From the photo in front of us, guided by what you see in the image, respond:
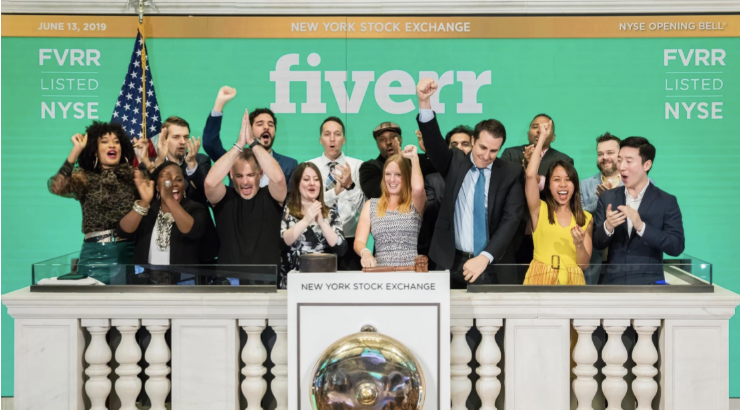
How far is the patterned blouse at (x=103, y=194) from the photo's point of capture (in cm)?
482

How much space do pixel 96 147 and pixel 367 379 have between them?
11.5 feet

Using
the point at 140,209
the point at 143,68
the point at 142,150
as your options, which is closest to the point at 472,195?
the point at 140,209

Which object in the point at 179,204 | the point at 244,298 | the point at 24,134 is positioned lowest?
the point at 244,298

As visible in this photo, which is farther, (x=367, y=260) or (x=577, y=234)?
(x=577, y=234)

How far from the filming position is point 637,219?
3.96 meters

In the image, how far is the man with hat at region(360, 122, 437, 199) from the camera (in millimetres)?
5305

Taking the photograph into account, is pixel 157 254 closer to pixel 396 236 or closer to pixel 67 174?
pixel 67 174

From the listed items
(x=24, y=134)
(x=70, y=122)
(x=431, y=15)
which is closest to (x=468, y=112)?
(x=431, y=15)

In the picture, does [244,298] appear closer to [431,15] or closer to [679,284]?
[679,284]

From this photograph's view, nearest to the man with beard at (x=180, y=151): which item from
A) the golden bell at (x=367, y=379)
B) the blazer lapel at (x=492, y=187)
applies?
the blazer lapel at (x=492, y=187)

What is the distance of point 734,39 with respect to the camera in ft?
20.5

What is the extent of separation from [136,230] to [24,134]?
231 centimetres

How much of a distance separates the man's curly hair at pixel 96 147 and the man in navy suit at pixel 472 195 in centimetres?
214

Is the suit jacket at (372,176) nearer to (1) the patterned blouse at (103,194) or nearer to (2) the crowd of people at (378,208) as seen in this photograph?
(2) the crowd of people at (378,208)
